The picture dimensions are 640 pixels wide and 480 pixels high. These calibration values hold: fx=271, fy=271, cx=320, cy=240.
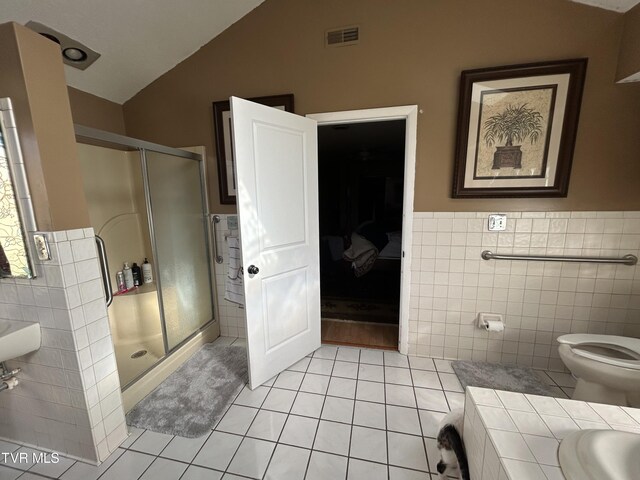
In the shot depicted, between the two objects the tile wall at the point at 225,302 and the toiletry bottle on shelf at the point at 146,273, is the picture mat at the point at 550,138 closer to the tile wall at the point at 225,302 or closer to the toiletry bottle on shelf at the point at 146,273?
the tile wall at the point at 225,302

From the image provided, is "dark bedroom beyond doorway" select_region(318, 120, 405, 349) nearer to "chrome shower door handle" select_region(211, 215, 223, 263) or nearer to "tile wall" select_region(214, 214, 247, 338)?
"tile wall" select_region(214, 214, 247, 338)

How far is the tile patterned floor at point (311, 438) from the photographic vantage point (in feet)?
4.45

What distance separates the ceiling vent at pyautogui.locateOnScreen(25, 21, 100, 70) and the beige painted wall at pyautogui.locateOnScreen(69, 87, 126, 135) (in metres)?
0.24

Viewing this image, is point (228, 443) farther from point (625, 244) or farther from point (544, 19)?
point (544, 19)

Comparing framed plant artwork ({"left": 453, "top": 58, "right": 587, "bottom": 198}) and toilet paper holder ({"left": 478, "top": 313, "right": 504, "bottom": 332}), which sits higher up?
framed plant artwork ({"left": 453, "top": 58, "right": 587, "bottom": 198})

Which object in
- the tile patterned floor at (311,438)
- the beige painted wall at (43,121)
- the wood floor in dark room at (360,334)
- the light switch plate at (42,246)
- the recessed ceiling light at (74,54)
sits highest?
the recessed ceiling light at (74,54)

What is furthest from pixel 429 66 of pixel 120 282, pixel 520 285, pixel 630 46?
pixel 120 282

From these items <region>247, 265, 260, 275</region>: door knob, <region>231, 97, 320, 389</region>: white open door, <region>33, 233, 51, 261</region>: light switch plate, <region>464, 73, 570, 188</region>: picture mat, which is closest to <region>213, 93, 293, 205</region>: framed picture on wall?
<region>231, 97, 320, 389</region>: white open door

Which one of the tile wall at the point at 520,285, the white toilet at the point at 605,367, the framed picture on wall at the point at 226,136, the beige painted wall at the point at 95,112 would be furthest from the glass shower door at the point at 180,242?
the white toilet at the point at 605,367

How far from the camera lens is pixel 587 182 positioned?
185cm

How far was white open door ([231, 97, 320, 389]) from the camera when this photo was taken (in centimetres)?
174

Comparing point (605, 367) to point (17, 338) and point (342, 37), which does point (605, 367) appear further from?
point (17, 338)

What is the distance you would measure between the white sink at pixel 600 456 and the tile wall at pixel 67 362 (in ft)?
6.31

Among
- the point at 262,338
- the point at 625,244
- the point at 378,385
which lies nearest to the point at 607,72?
the point at 625,244
